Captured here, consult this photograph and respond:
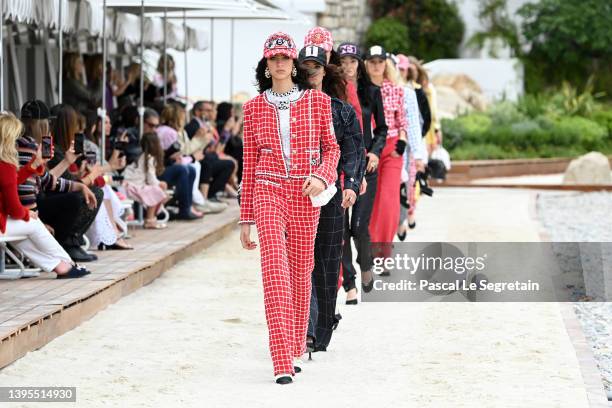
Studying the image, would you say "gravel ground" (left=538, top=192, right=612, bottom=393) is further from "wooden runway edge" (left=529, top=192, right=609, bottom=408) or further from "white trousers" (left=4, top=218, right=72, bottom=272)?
"white trousers" (left=4, top=218, right=72, bottom=272)

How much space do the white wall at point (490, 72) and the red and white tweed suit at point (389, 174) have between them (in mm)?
26380

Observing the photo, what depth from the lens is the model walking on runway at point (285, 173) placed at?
7238mm

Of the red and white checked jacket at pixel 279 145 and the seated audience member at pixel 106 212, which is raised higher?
the red and white checked jacket at pixel 279 145

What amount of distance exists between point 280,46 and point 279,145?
0.46 metres

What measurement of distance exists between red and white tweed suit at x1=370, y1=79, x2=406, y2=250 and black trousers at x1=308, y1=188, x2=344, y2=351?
2.90m

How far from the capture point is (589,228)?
60.6ft

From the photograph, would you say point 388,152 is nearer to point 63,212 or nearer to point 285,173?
point 63,212

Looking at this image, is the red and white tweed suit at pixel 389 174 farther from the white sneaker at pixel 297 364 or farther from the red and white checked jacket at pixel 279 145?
the white sneaker at pixel 297 364

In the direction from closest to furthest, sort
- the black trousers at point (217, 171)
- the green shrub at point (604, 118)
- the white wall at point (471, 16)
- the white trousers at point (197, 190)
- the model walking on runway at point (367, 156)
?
the model walking on runway at point (367, 156)
the white trousers at point (197, 190)
the black trousers at point (217, 171)
the green shrub at point (604, 118)
the white wall at point (471, 16)

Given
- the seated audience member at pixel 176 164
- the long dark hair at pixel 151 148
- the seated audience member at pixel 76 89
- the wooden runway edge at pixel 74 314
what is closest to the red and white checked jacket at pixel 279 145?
the wooden runway edge at pixel 74 314

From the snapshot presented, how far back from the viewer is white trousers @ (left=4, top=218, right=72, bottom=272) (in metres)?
9.34

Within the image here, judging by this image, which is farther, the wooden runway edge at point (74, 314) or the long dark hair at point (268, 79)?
the wooden runway edge at point (74, 314)

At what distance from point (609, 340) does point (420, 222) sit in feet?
24.6

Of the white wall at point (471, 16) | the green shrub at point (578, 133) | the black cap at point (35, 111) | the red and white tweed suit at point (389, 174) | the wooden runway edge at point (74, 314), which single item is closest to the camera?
the wooden runway edge at point (74, 314)
